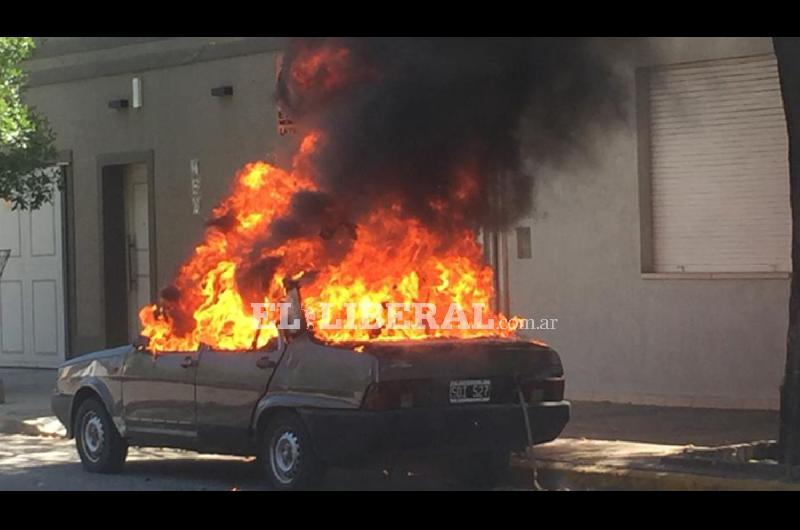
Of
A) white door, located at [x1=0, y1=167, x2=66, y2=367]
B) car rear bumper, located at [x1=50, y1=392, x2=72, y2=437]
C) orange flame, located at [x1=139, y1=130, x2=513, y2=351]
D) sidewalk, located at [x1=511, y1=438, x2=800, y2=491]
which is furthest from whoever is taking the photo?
white door, located at [x1=0, y1=167, x2=66, y2=367]

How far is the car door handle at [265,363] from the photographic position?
33.5ft

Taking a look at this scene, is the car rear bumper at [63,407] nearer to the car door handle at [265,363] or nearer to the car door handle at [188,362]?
the car door handle at [188,362]

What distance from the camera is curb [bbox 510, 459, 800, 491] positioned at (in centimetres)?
988

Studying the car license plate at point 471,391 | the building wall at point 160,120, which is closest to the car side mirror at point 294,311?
the car license plate at point 471,391

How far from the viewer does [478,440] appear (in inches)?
391

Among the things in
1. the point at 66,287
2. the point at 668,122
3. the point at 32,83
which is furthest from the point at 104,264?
the point at 668,122

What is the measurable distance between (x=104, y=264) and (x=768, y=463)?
38.8 feet

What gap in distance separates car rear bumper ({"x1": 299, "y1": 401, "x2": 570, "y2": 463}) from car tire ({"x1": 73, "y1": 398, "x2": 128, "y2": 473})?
7.37 ft

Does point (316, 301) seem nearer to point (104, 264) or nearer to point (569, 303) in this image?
point (569, 303)

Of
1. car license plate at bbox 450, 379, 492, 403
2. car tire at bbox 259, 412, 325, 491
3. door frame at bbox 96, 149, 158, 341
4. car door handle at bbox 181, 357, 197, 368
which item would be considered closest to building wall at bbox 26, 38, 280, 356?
door frame at bbox 96, 149, 158, 341

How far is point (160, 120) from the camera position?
63.5 feet

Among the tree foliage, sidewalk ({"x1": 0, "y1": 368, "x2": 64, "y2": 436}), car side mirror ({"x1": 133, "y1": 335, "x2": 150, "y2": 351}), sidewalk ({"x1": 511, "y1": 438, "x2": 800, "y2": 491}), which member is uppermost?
the tree foliage

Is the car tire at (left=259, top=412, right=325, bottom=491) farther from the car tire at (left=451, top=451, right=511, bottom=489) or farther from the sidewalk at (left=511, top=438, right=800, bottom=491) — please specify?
the sidewalk at (left=511, top=438, right=800, bottom=491)
